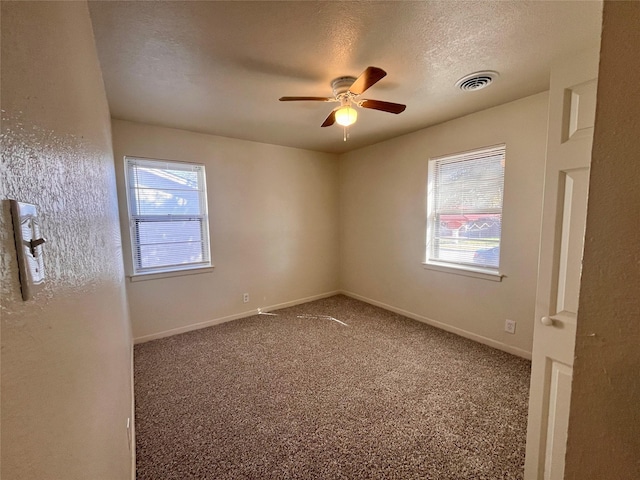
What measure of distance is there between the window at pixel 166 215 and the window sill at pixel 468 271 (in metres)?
2.76

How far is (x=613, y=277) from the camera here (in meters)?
0.42

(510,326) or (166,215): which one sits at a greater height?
(166,215)

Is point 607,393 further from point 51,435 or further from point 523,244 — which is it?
point 523,244

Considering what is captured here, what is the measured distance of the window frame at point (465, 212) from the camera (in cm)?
269

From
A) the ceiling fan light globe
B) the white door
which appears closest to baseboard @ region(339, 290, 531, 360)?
the white door

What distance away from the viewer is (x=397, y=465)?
1.51m

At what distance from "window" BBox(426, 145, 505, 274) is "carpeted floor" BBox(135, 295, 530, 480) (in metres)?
0.93

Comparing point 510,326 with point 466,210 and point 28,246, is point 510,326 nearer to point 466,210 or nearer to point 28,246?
point 466,210

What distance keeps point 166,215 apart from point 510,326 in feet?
12.5

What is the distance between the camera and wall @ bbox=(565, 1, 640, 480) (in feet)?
1.30

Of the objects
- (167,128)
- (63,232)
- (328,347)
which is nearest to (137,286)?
(167,128)

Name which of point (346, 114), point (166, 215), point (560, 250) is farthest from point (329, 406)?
point (166, 215)

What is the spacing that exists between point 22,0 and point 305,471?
1990mm

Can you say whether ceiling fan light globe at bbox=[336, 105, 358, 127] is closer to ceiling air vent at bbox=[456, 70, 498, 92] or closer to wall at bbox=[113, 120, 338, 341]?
ceiling air vent at bbox=[456, 70, 498, 92]
